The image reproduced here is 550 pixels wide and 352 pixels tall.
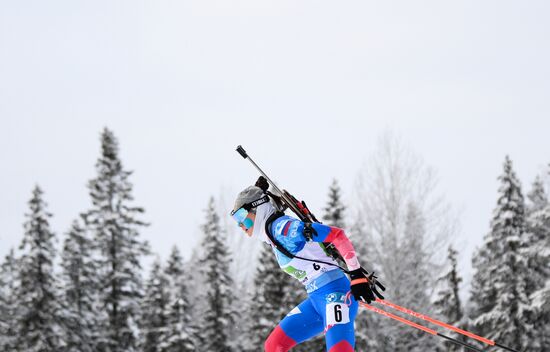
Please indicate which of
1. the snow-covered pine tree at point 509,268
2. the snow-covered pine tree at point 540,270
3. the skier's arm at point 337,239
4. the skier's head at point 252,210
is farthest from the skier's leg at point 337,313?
the snow-covered pine tree at point 509,268

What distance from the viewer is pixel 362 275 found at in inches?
256

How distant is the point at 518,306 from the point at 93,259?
58.9 feet

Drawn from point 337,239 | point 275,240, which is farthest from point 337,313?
point 275,240

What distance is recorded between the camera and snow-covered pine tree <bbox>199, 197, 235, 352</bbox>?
3225 centimetres

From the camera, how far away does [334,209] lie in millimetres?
29297

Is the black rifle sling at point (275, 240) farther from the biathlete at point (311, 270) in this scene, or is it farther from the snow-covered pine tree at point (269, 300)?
the snow-covered pine tree at point (269, 300)

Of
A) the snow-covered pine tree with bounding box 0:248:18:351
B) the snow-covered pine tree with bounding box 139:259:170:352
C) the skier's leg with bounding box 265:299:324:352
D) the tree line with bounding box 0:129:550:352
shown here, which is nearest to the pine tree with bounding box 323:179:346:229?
the tree line with bounding box 0:129:550:352

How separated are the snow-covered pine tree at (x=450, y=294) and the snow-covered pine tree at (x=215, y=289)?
9921 millimetres

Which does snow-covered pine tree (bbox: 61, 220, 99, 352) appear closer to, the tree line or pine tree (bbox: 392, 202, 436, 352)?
the tree line

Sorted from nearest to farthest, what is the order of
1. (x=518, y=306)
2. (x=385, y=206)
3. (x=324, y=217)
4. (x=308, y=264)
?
(x=308, y=264) < (x=518, y=306) < (x=324, y=217) < (x=385, y=206)

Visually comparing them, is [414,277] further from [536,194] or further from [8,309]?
[8,309]

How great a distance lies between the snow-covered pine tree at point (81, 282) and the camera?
94.8 ft

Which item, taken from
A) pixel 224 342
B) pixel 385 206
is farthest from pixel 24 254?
pixel 385 206

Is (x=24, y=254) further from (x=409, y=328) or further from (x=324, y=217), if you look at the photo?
(x=409, y=328)
